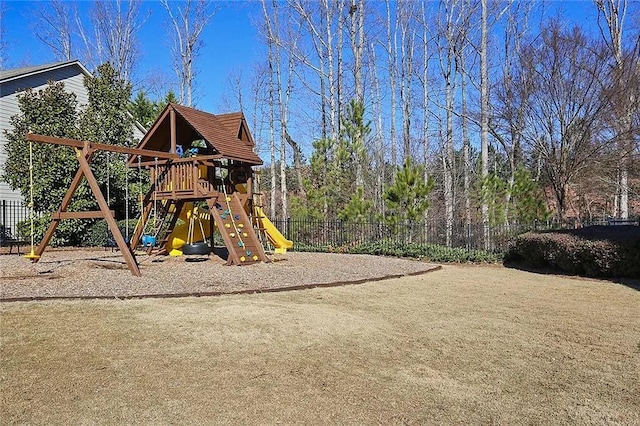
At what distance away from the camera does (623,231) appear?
1111cm

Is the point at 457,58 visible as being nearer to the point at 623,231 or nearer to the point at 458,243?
the point at 458,243

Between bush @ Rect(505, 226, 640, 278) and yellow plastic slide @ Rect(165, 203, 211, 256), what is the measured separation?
9.35 metres

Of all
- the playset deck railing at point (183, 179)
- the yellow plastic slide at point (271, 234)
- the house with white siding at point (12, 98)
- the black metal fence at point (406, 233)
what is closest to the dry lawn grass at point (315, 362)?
the playset deck railing at point (183, 179)

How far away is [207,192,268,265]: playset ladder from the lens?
11.4 m

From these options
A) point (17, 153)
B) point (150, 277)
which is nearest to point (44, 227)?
point (17, 153)

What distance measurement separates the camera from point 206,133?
41.0 feet

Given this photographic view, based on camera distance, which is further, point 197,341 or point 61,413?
point 197,341

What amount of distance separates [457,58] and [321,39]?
731cm

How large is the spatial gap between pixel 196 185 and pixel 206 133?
1542 millimetres

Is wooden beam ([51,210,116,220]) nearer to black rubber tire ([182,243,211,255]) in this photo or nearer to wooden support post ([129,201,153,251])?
wooden support post ([129,201,153,251])

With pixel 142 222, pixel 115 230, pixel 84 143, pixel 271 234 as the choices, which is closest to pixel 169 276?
pixel 115 230

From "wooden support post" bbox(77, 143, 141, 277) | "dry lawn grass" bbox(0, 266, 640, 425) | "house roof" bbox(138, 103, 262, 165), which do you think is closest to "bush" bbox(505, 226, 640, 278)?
"dry lawn grass" bbox(0, 266, 640, 425)

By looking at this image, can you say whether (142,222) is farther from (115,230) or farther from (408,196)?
(408,196)

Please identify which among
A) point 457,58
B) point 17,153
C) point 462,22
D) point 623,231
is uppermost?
point 462,22
